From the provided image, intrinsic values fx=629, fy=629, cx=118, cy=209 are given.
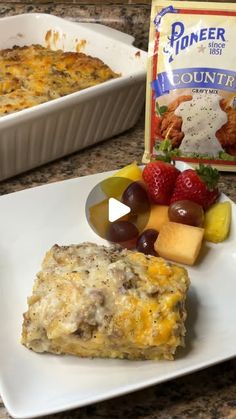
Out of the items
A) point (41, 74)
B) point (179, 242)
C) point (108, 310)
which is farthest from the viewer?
point (41, 74)

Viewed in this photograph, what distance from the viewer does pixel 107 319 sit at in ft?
2.68

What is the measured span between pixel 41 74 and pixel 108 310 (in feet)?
2.18

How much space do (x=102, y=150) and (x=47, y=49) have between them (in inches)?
11.2

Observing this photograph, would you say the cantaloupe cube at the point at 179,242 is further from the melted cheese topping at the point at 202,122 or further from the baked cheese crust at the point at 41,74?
the baked cheese crust at the point at 41,74

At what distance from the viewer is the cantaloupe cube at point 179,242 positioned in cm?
102

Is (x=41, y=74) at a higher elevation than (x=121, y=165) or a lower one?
higher

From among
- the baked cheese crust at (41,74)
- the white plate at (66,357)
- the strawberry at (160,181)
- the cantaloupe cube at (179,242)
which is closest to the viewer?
the white plate at (66,357)

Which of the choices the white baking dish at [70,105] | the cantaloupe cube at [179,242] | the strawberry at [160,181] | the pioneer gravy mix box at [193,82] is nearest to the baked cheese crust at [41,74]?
the white baking dish at [70,105]

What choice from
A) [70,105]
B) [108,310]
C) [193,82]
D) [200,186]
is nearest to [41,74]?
[70,105]

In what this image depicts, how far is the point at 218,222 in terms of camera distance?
1.08 meters

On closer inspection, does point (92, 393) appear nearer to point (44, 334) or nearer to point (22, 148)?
point (44, 334)

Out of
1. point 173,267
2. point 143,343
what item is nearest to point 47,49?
point 173,267
